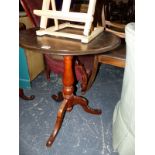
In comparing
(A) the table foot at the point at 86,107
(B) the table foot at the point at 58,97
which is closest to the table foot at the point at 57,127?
(A) the table foot at the point at 86,107

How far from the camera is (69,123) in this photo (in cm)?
171

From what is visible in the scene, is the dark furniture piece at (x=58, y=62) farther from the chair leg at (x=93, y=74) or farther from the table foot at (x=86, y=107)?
the table foot at (x=86, y=107)

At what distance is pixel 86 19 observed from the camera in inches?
49.1

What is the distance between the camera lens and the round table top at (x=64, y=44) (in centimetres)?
112

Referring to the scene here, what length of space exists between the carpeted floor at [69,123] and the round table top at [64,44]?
0.69 m

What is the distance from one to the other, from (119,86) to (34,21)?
3.54ft

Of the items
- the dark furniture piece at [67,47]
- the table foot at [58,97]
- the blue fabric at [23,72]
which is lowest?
the table foot at [58,97]

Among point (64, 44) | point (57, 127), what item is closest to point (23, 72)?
point (57, 127)

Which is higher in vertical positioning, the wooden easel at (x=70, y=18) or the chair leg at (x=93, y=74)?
the wooden easel at (x=70, y=18)

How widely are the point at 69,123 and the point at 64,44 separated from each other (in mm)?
737

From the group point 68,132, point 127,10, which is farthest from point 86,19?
point 127,10

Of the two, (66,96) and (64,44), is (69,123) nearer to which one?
(66,96)
